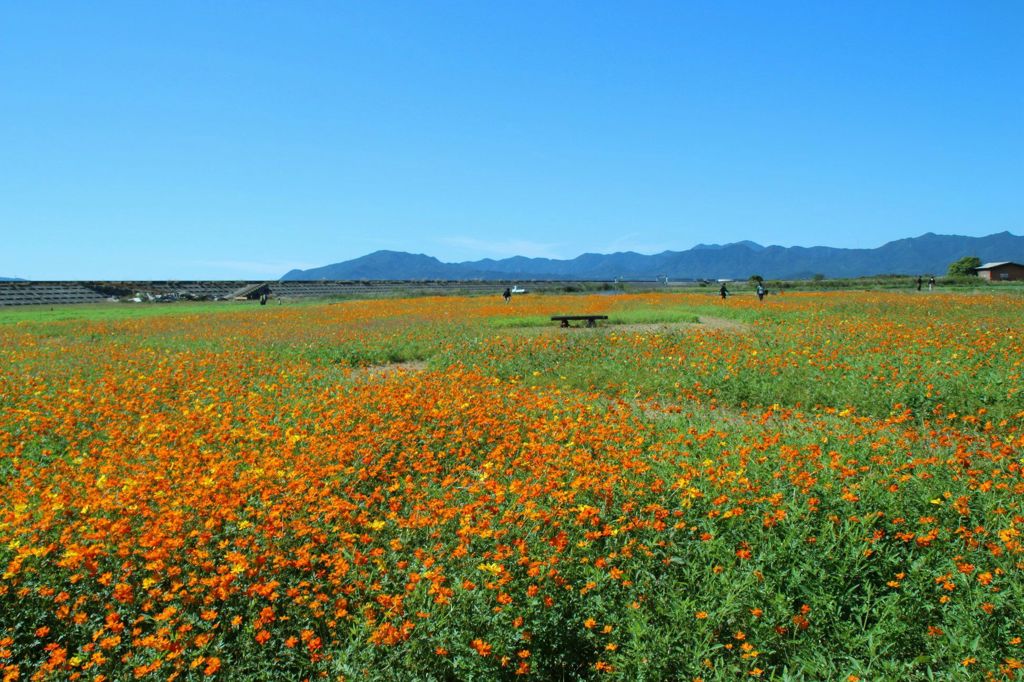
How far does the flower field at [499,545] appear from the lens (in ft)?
13.3

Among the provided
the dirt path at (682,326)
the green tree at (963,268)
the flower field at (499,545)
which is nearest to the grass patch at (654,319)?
the dirt path at (682,326)

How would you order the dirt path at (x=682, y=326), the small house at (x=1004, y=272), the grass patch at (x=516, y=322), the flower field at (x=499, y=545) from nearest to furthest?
the flower field at (x=499, y=545) < the dirt path at (x=682, y=326) < the grass patch at (x=516, y=322) < the small house at (x=1004, y=272)

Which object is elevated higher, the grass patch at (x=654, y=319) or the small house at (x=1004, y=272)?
the small house at (x=1004, y=272)

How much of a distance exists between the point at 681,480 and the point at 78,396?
9.32 meters

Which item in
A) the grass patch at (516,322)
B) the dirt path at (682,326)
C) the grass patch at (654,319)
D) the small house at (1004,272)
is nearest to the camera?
the dirt path at (682,326)

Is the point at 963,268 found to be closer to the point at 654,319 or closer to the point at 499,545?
the point at 654,319

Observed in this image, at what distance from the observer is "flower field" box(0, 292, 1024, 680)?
160 inches

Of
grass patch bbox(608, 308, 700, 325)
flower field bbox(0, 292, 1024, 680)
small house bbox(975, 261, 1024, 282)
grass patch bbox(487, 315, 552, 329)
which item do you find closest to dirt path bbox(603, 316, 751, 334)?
grass patch bbox(608, 308, 700, 325)

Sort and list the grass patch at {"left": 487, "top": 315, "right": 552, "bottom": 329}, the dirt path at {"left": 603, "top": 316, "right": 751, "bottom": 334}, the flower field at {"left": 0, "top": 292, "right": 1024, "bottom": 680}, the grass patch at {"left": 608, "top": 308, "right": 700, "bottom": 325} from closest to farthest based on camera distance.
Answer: the flower field at {"left": 0, "top": 292, "right": 1024, "bottom": 680} < the dirt path at {"left": 603, "top": 316, "right": 751, "bottom": 334} < the grass patch at {"left": 487, "top": 315, "right": 552, "bottom": 329} < the grass patch at {"left": 608, "top": 308, "right": 700, "bottom": 325}

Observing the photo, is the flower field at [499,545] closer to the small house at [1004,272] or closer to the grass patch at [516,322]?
the grass patch at [516,322]

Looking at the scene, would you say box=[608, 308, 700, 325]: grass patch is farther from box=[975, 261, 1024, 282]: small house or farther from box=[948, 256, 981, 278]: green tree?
box=[948, 256, 981, 278]: green tree

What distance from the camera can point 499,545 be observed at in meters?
4.98

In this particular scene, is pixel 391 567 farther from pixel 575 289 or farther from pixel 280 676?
pixel 575 289

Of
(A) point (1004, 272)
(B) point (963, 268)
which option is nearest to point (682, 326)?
(A) point (1004, 272)
